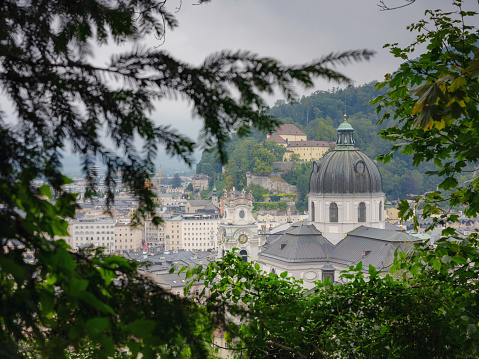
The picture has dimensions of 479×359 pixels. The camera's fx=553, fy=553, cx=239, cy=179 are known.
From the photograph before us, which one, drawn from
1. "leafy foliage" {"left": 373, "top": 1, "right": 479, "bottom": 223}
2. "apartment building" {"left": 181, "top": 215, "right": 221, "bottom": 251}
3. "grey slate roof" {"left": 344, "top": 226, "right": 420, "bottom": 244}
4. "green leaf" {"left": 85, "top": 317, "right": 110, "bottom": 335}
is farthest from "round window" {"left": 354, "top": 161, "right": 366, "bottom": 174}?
"apartment building" {"left": 181, "top": 215, "right": 221, "bottom": 251}

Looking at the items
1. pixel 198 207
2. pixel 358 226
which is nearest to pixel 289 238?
pixel 358 226

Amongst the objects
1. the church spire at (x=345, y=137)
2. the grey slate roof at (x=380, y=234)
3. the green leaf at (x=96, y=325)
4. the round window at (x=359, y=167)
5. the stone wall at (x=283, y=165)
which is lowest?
the grey slate roof at (x=380, y=234)

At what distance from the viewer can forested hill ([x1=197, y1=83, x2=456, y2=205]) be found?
259 ft

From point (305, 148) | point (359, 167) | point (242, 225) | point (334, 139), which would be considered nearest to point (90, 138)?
point (359, 167)

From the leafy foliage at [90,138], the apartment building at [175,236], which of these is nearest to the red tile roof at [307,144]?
the apartment building at [175,236]

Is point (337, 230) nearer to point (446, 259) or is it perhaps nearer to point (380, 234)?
point (380, 234)

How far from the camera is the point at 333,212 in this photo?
3506cm

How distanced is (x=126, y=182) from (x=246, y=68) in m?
0.65

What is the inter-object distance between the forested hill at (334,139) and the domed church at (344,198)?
24.7m

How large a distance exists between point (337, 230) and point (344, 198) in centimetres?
207

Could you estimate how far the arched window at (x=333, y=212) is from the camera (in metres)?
34.9

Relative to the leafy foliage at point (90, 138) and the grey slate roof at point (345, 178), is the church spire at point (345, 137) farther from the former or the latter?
the leafy foliage at point (90, 138)

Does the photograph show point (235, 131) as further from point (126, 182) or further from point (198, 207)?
point (198, 207)

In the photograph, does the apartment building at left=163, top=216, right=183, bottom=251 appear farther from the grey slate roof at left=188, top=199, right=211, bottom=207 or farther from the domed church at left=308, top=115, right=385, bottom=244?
the domed church at left=308, top=115, right=385, bottom=244
